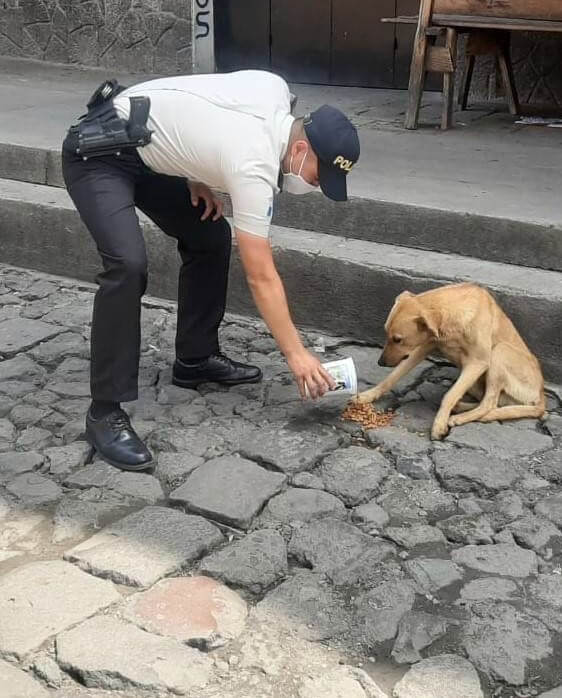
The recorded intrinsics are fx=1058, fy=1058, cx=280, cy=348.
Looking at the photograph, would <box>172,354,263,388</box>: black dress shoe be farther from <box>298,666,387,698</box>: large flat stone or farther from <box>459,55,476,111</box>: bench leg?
<box>459,55,476,111</box>: bench leg

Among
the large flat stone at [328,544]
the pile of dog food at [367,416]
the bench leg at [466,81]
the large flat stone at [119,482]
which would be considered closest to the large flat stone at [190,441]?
the large flat stone at [119,482]

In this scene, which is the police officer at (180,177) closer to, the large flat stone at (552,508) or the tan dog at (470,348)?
the tan dog at (470,348)

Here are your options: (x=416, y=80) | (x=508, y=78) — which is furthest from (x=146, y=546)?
(x=508, y=78)

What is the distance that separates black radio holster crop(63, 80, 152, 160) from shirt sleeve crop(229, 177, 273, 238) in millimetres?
449

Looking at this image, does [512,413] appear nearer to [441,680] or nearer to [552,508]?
[552,508]

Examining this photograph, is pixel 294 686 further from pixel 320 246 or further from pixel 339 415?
pixel 320 246

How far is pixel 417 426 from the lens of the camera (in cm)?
418

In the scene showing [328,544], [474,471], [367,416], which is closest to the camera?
[328,544]

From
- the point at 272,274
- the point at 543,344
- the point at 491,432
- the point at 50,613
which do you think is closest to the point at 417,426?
the point at 491,432

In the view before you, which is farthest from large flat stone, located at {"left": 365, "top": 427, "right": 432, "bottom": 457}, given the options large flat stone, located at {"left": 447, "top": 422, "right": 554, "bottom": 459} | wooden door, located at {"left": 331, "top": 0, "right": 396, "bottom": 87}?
wooden door, located at {"left": 331, "top": 0, "right": 396, "bottom": 87}

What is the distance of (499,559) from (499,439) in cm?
84

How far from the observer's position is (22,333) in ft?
16.7

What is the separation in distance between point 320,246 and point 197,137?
1.64 metres

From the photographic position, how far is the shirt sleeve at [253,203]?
3.39 metres
